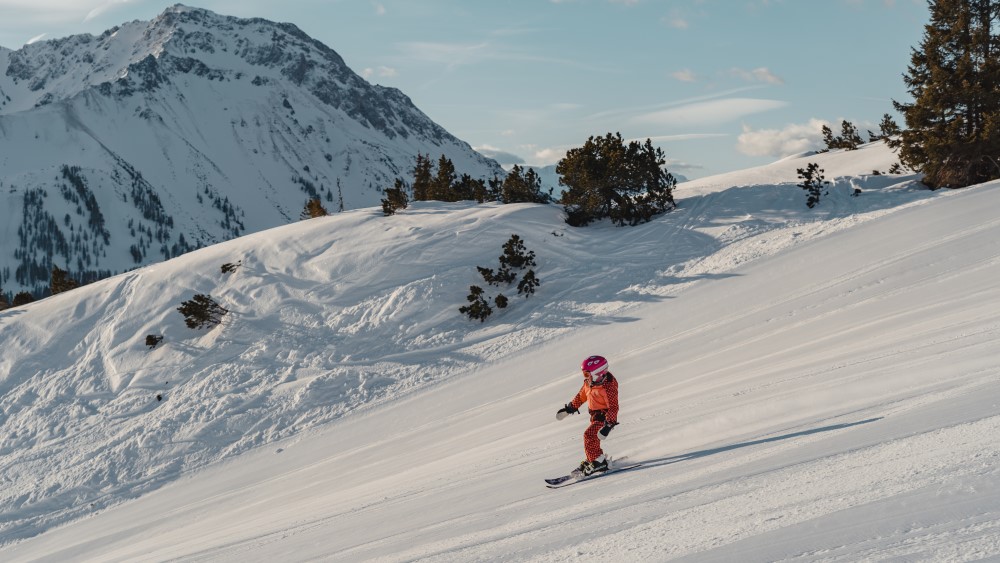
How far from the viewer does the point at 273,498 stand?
1341 cm

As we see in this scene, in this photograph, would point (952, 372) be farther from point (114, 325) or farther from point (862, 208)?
point (114, 325)

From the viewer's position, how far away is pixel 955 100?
22781 mm

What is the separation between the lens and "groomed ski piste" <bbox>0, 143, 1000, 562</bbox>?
5.75m

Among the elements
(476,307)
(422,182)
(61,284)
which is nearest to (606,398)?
(476,307)

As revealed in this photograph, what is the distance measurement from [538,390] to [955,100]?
19396 millimetres

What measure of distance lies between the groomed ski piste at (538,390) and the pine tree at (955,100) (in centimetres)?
149

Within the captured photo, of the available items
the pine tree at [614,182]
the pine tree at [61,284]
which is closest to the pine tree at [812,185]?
the pine tree at [614,182]

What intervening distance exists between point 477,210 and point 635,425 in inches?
765

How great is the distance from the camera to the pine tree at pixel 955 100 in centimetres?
2231

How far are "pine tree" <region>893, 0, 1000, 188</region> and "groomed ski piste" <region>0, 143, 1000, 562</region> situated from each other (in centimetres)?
A: 149

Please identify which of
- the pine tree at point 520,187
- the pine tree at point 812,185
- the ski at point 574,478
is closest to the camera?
the ski at point 574,478

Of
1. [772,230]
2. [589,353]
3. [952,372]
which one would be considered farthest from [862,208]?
[952,372]

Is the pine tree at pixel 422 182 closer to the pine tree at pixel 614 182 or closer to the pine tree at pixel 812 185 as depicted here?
the pine tree at pixel 614 182

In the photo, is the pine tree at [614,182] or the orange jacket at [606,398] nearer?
the orange jacket at [606,398]
